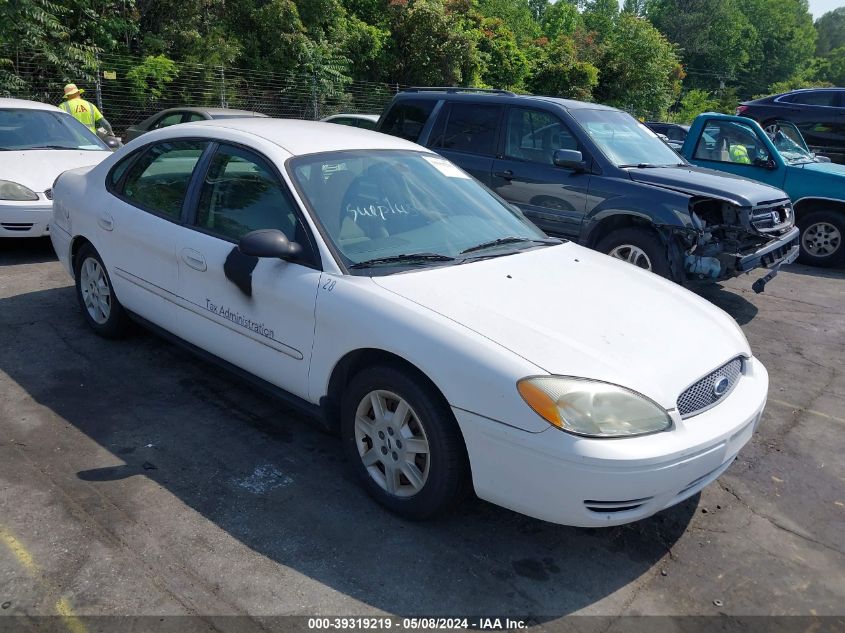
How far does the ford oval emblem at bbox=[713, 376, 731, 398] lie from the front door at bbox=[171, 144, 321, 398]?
184 cm

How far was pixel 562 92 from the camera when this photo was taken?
31.4 meters

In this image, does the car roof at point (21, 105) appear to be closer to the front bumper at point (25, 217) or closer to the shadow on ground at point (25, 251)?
the shadow on ground at point (25, 251)

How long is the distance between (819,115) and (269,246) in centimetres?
1218

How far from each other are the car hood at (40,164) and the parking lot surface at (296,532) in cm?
331

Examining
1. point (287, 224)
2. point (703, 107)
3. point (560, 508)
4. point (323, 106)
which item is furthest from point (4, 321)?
point (703, 107)

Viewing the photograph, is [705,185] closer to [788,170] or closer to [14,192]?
[788,170]

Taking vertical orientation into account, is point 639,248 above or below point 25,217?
above

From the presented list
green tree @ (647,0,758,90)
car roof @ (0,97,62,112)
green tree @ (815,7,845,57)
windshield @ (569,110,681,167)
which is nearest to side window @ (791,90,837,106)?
windshield @ (569,110,681,167)

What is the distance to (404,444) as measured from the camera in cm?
316

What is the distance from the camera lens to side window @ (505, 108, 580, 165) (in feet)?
23.2

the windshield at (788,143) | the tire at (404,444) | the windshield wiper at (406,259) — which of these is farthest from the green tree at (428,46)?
the tire at (404,444)

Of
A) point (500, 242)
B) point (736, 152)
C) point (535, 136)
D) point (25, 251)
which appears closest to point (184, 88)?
point (25, 251)

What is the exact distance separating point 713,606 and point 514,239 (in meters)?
2.12

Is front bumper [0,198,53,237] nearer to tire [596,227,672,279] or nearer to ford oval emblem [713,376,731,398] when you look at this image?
tire [596,227,672,279]
